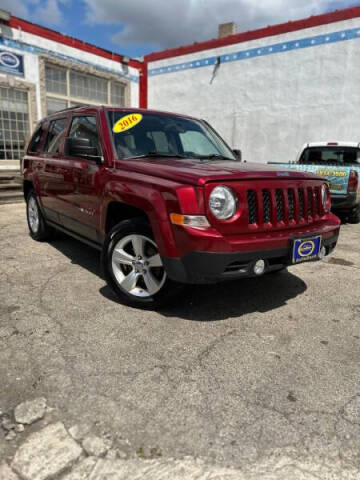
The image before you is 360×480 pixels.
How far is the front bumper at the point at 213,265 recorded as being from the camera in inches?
103

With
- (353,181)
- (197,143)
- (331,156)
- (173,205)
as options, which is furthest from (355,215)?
(173,205)

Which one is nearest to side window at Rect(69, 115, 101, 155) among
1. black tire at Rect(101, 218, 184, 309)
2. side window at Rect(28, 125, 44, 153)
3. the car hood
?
the car hood

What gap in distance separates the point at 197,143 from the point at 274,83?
10.5 meters

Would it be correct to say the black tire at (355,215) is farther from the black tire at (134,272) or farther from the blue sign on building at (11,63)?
the blue sign on building at (11,63)

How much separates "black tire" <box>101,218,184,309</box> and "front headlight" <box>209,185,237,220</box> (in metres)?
0.62

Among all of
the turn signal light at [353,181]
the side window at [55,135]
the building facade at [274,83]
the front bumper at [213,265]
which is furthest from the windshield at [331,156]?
the front bumper at [213,265]

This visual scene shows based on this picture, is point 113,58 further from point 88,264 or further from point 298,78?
point 88,264

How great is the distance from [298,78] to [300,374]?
40.9 ft

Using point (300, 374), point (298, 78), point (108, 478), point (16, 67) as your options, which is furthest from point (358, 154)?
point (16, 67)

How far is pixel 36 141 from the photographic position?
17.5ft

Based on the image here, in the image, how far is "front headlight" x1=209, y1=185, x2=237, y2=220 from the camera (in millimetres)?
2623

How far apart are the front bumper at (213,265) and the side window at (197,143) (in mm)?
1635

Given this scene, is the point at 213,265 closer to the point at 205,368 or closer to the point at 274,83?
the point at 205,368

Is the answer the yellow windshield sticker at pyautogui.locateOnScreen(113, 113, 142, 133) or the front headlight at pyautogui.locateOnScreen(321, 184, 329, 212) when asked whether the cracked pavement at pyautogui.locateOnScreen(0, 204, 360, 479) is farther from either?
the yellow windshield sticker at pyautogui.locateOnScreen(113, 113, 142, 133)
